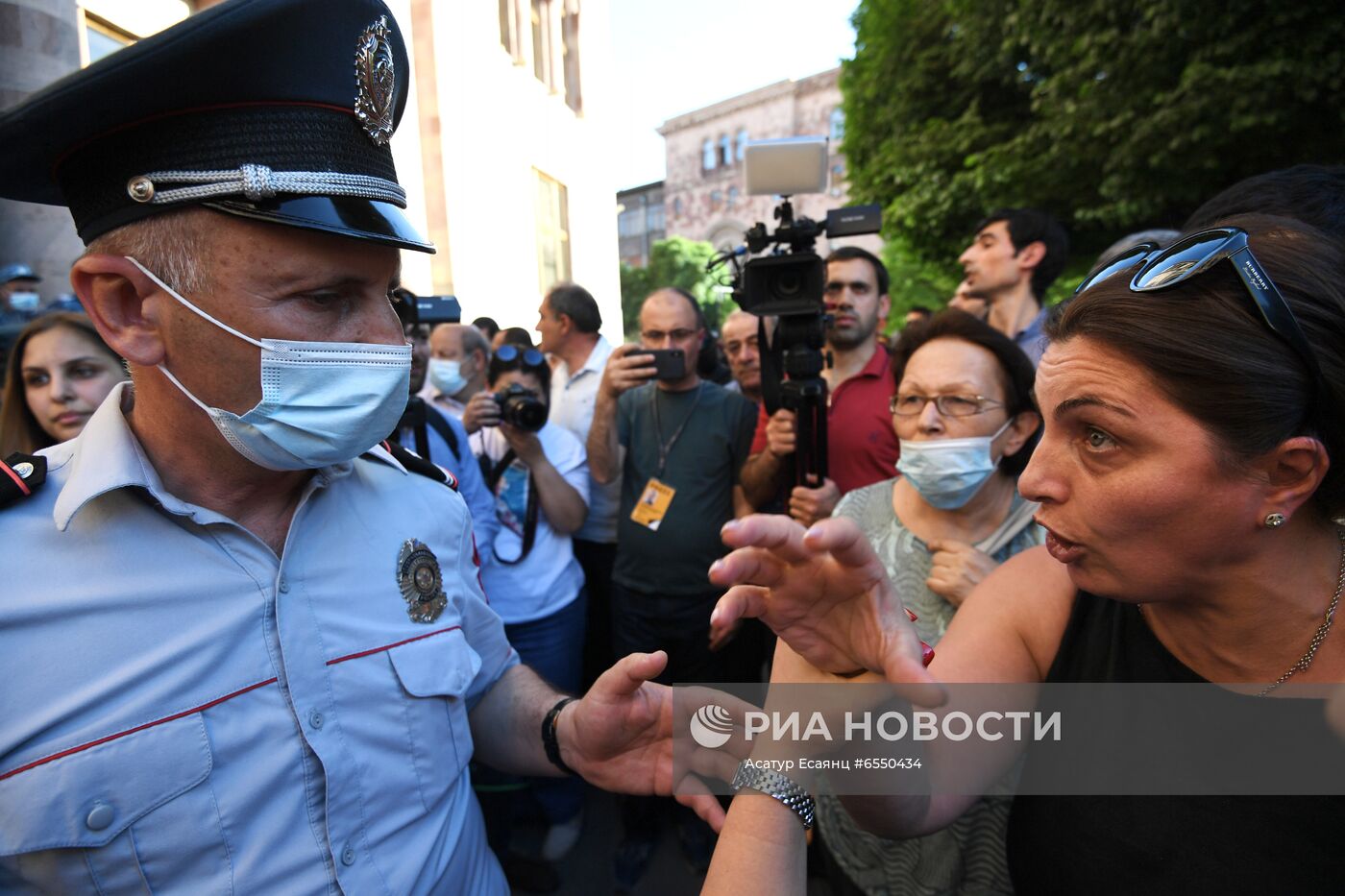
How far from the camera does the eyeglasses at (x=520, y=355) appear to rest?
346cm

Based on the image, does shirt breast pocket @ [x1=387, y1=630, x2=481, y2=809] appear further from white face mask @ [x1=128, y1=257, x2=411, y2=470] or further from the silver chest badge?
white face mask @ [x1=128, y1=257, x2=411, y2=470]

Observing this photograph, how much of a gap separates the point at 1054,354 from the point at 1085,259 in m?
10.6

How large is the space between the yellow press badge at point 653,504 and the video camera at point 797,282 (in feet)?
2.15

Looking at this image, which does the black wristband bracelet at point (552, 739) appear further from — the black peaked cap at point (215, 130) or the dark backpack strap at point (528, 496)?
the dark backpack strap at point (528, 496)

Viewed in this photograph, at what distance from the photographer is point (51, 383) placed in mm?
2463

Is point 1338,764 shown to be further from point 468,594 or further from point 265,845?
point 265,845

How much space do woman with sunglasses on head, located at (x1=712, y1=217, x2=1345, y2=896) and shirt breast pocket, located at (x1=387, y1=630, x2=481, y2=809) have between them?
609mm

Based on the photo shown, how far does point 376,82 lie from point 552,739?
1361mm

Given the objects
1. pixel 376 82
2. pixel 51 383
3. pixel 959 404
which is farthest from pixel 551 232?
pixel 376 82

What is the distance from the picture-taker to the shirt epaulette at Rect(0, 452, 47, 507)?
1097 millimetres

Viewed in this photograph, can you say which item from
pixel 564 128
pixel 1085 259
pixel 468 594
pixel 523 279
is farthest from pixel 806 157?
pixel 564 128

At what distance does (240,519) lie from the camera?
4.21 ft

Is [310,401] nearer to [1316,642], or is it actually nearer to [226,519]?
[226,519]

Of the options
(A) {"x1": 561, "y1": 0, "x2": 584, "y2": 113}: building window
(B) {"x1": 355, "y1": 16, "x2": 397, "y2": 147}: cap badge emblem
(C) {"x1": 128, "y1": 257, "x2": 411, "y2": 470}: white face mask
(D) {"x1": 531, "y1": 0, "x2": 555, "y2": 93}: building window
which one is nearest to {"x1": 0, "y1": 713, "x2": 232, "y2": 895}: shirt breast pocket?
(C) {"x1": 128, "y1": 257, "x2": 411, "y2": 470}: white face mask
